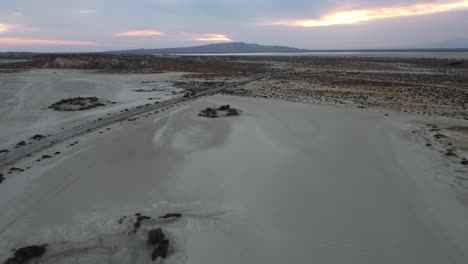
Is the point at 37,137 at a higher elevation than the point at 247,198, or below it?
higher

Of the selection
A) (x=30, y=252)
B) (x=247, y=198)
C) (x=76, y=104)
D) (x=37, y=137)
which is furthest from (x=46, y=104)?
(x=247, y=198)

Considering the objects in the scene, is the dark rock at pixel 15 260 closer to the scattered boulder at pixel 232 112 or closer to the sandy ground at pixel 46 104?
the sandy ground at pixel 46 104

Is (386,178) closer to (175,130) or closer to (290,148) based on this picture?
(290,148)

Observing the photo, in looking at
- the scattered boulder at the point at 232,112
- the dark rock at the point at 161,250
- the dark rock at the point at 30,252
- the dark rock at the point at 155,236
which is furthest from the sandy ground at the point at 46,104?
the dark rock at the point at 161,250

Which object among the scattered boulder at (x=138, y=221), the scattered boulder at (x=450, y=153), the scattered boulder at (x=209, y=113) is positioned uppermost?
the scattered boulder at (x=209, y=113)

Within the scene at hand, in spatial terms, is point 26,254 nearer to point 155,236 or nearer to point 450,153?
point 155,236

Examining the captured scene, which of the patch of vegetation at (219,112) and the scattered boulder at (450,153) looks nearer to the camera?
the scattered boulder at (450,153)
